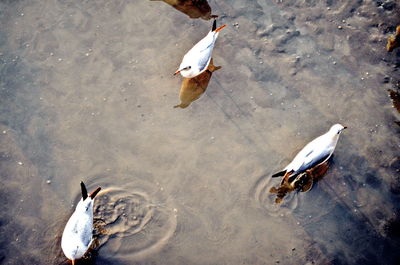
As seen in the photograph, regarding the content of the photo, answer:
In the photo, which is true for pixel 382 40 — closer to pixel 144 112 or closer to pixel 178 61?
pixel 178 61

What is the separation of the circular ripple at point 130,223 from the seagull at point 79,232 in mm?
352

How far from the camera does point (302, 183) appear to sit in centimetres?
526

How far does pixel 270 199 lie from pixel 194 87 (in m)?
2.04

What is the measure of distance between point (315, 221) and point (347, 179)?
77 centimetres

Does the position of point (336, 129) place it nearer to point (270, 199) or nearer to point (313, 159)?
point (313, 159)

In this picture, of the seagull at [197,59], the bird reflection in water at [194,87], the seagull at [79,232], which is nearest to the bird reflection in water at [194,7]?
the seagull at [197,59]

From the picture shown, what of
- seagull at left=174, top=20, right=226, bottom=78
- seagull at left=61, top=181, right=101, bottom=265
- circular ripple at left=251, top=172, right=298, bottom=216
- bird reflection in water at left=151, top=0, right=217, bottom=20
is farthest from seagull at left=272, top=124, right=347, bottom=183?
bird reflection in water at left=151, top=0, right=217, bottom=20

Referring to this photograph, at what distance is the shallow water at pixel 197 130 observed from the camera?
196 inches

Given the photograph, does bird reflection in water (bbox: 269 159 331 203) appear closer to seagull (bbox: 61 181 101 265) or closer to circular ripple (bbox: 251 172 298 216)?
circular ripple (bbox: 251 172 298 216)

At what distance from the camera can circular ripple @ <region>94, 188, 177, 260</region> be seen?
4.91 meters

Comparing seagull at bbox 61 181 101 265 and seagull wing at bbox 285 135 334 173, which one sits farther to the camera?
seagull wing at bbox 285 135 334 173

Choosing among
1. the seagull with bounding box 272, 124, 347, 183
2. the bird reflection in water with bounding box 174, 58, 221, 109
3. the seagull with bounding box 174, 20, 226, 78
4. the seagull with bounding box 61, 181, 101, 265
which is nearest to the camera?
the seagull with bounding box 61, 181, 101, 265

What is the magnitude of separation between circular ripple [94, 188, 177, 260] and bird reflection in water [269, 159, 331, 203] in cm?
146

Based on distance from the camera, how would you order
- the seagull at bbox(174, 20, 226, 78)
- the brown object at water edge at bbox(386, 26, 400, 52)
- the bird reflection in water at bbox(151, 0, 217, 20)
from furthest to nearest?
the bird reflection in water at bbox(151, 0, 217, 20) < the brown object at water edge at bbox(386, 26, 400, 52) < the seagull at bbox(174, 20, 226, 78)
